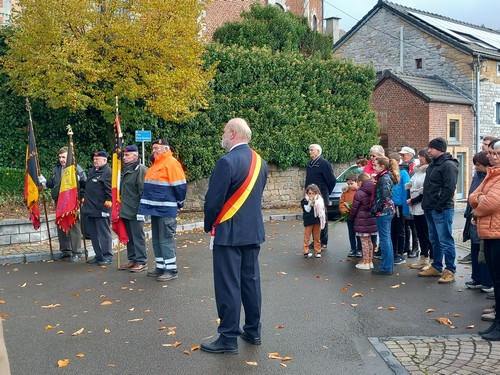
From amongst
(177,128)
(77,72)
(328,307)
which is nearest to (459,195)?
(177,128)

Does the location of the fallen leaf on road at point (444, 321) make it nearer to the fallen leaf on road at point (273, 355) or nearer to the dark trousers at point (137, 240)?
the fallen leaf on road at point (273, 355)

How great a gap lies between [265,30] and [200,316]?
2001cm

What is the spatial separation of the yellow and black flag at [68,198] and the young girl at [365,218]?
4.80 meters

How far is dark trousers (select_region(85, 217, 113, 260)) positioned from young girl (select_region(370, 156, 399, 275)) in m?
4.48

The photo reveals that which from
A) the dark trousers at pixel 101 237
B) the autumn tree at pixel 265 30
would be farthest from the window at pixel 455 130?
the dark trousers at pixel 101 237

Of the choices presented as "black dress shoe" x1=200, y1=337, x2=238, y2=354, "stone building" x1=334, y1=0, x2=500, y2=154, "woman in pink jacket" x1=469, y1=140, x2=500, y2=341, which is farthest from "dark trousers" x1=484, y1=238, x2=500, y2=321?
"stone building" x1=334, y1=0, x2=500, y2=154

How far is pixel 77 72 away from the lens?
48.5 ft

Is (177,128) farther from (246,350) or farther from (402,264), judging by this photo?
(246,350)

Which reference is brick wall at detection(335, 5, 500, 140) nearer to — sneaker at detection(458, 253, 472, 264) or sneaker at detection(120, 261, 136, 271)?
sneaker at detection(458, 253, 472, 264)

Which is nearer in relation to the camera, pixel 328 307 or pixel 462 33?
pixel 328 307

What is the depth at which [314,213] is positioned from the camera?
10891mm

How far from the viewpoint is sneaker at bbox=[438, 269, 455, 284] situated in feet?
28.7

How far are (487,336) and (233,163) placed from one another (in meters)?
3.04

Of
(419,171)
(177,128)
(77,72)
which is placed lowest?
(419,171)
